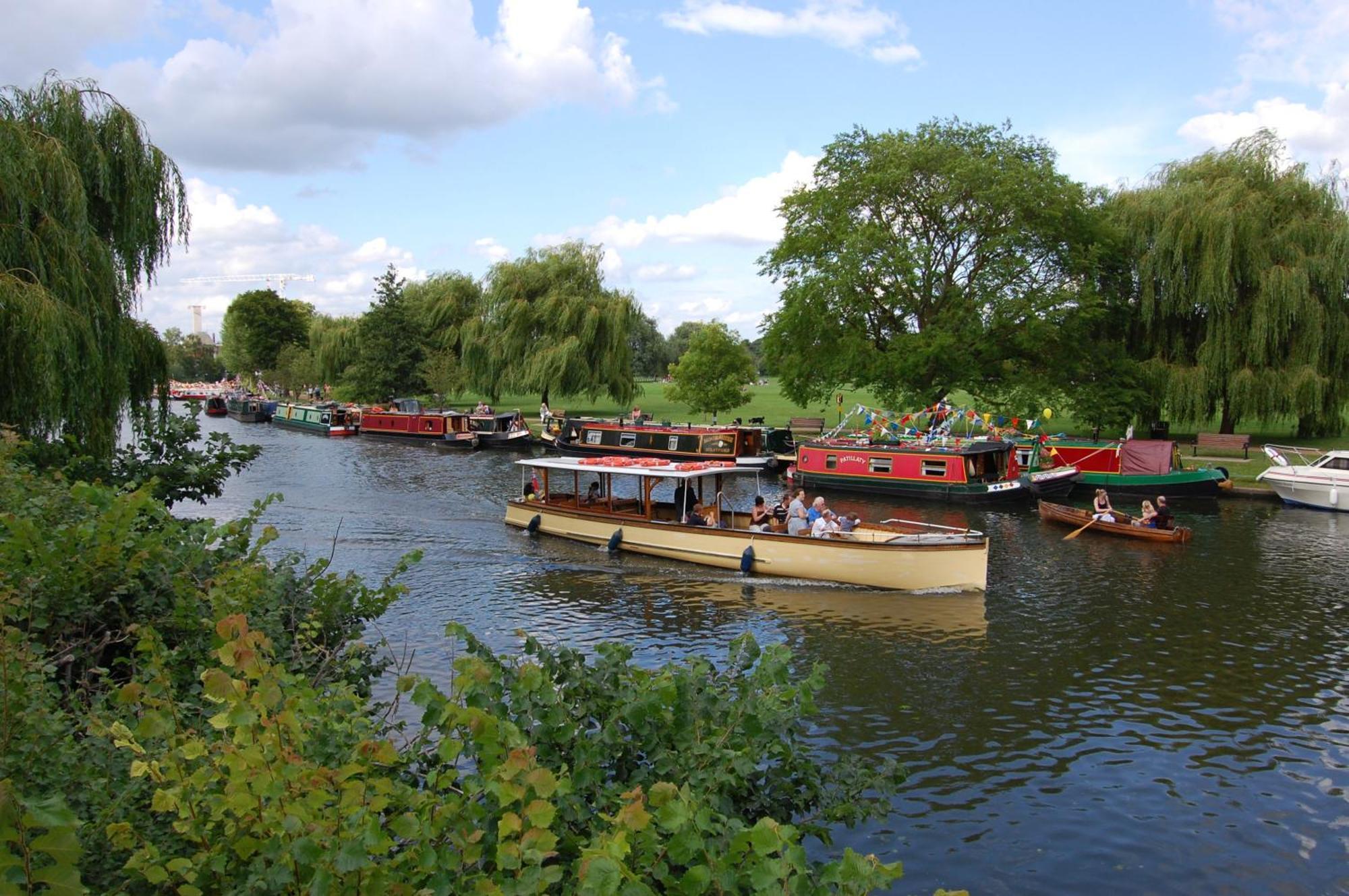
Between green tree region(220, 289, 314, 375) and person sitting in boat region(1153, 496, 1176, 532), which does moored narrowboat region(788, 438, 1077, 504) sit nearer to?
person sitting in boat region(1153, 496, 1176, 532)

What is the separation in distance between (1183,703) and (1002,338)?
31.8 m

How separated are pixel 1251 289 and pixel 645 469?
29.5 meters

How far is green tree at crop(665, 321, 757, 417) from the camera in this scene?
2339 inches

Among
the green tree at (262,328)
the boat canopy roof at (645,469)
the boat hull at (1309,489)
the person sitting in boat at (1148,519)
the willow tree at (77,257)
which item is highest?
the green tree at (262,328)

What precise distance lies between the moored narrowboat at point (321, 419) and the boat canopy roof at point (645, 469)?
4006 centimetres

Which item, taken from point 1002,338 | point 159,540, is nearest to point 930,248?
point 1002,338

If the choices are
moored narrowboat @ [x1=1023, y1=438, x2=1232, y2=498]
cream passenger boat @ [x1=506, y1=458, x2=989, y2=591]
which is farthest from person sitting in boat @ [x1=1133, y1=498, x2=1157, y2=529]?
moored narrowboat @ [x1=1023, y1=438, x2=1232, y2=498]

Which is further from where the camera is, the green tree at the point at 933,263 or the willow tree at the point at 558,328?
the willow tree at the point at 558,328

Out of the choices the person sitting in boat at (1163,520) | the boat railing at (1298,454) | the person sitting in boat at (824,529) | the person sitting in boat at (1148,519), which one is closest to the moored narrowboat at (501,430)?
the person sitting in boat at (824,529)

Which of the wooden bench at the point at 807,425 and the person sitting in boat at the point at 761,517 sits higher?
the wooden bench at the point at 807,425

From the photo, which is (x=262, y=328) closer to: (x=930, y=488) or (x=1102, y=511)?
(x=930, y=488)

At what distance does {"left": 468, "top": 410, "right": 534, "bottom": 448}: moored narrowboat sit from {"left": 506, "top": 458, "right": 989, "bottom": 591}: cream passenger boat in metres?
26.1

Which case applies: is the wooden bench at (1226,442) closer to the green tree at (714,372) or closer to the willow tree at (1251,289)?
the willow tree at (1251,289)

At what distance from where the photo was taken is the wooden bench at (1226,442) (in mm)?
40688
